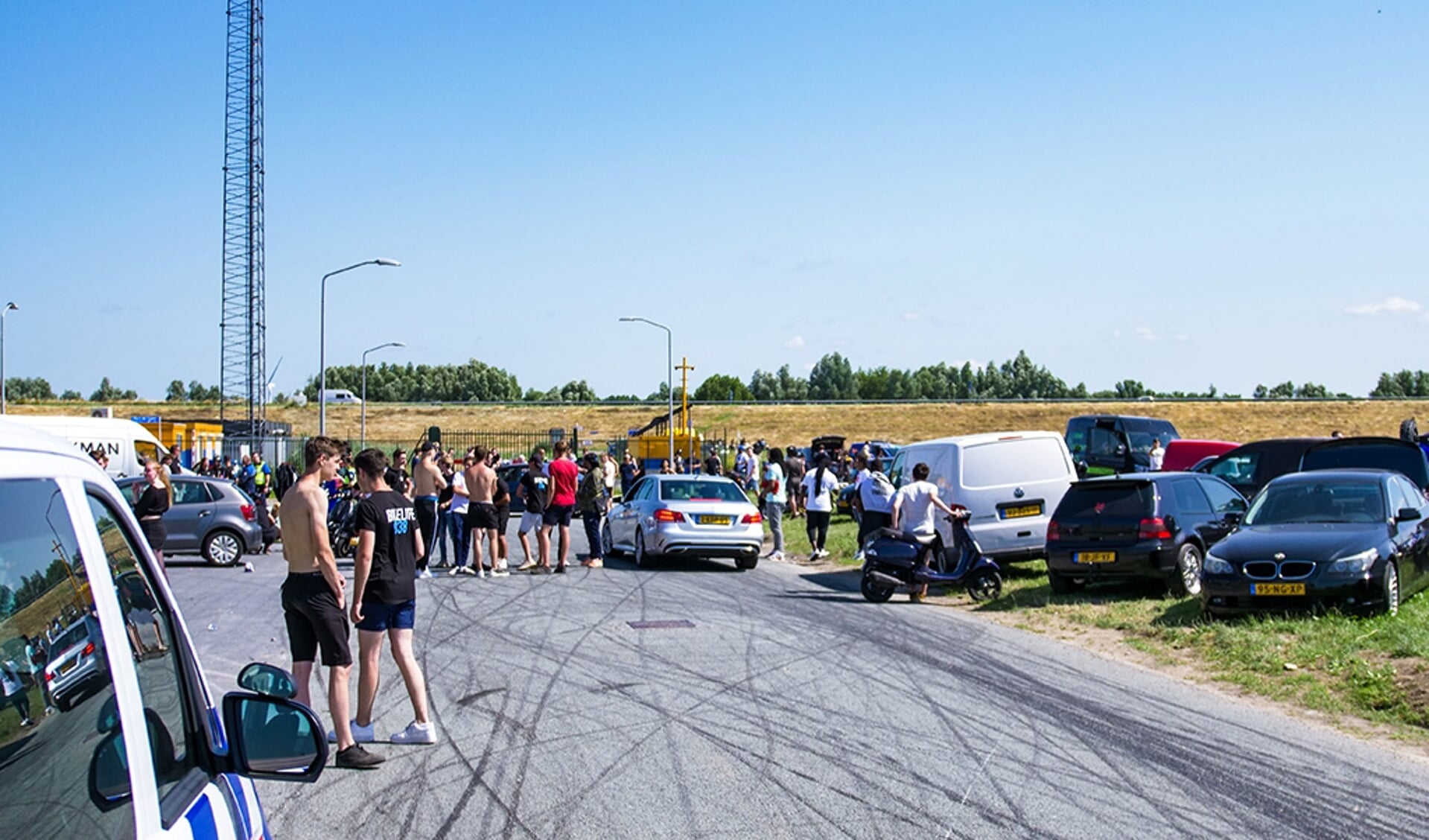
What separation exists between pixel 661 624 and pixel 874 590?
3.41m

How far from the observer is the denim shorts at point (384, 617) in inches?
321

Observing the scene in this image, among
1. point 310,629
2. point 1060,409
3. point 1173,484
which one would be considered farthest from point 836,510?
point 1060,409

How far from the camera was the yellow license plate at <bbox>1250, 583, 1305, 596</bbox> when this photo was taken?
11.9 metres

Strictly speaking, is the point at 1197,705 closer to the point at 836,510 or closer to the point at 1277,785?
the point at 1277,785

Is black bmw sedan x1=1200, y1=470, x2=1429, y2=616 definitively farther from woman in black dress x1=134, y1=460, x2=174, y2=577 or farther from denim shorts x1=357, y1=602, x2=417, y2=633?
woman in black dress x1=134, y1=460, x2=174, y2=577

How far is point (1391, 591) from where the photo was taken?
12.0 meters

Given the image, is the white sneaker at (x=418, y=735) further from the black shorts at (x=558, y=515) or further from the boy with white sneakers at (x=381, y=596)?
the black shorts at (x=558, y=515)

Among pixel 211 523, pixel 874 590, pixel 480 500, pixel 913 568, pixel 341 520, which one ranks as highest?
pixel 480 500

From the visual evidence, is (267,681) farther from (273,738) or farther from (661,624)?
(661,624)

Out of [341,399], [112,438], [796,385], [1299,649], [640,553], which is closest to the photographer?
[1299,649]

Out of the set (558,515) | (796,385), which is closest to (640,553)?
(558,515)

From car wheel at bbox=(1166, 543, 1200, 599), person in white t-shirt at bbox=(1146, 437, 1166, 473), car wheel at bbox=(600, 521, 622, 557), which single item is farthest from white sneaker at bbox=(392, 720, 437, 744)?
person in white t-shirt at bbox=(1146, 437, 1166, 473)

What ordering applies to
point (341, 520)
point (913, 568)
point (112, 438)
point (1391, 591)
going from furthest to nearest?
1. point (112, 438)
2. point (341, 520)
3. point (913, 568)
4. point (1391, 591)

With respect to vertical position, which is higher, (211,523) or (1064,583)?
(211,523)
